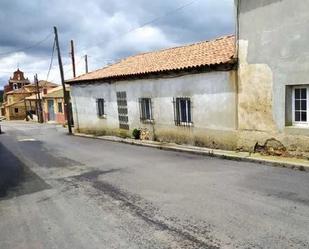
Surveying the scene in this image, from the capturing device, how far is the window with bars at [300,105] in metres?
9.69

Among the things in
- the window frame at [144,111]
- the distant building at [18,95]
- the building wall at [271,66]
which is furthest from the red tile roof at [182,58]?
the distant building at [18,95]

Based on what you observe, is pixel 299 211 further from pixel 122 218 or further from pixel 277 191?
pixel 122 218

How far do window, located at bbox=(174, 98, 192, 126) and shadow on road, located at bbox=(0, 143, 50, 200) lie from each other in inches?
240

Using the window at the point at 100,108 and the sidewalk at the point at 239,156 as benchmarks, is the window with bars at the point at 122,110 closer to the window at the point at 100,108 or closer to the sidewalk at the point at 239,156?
the window at the point at 100,108

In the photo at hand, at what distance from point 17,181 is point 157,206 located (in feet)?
15.9

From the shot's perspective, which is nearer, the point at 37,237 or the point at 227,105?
the point at 37,237

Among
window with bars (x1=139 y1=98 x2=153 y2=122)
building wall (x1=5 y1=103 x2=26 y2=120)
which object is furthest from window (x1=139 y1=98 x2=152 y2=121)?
building wall (x1=5 y1=103 x2=26 y2=120)

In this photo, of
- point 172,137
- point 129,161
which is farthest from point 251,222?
point 172,137

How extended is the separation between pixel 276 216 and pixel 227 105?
6529mm

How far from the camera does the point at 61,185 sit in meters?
8.80

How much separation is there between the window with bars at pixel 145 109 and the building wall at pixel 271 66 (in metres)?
5.71

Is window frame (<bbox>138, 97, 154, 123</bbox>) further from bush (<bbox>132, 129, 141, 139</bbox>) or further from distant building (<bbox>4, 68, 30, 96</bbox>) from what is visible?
distant building (<bbox>4, 68, 30, 96</bbox>)

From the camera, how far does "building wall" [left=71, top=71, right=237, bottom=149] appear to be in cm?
1192

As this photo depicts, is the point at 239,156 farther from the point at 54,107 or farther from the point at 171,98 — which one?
the point at 54,107
